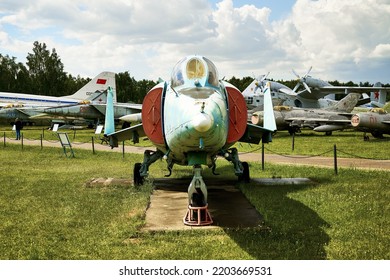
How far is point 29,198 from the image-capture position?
9.48 meters

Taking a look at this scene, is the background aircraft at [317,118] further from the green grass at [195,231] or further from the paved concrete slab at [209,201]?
the green grass at [195,231]

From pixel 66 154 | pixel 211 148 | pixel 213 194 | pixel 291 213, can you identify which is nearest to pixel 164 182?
pixel 213 194

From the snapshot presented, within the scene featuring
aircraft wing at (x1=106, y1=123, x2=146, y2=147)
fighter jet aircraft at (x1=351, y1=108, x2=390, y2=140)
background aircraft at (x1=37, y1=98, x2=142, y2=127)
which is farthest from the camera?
background aircraft at (x1=37, y1=98, x2=142, y2=127)

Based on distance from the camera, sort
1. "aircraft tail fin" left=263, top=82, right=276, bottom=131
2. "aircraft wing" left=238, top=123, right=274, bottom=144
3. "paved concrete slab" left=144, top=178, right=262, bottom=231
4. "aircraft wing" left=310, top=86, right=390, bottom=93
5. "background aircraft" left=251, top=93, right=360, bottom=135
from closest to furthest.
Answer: "paved concrete slab" left=144, top=178, right=262, bottom=231, "aircraft tail fin" left=263, top=82, right=276, bottom=131, "aircraft wing" left=238, top=123, right=274, bottom=144, "background aircraft" left=251, top=93, right=360, bottom=135, "aircraft wing" left=310, top=86, right=390, bottom=93

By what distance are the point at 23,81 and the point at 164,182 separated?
63818 mm

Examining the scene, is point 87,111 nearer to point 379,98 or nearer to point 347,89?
point 347,89

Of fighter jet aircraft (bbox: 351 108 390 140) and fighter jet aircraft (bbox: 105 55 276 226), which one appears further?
fighter jet aircraft (bbox: 351 108 390 140)

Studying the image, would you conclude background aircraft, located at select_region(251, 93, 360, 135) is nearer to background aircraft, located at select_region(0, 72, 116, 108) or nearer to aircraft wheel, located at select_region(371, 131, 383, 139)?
aircraft wheel, located at select_region(371, 131, 383, 139)

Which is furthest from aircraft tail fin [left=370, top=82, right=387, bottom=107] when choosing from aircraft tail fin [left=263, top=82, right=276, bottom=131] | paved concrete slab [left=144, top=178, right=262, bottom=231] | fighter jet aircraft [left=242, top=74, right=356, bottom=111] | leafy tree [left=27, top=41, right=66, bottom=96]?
leafy tree [left=27, top=41, right=66, bottom=96]

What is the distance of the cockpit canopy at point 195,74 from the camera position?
710 cm

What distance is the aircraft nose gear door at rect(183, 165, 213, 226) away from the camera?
667 cm

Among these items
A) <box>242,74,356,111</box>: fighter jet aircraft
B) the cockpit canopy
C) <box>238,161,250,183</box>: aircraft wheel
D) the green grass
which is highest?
<box>242,74,356,111</box>: fighter jet aircraft

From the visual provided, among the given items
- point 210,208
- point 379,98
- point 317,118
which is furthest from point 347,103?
point 210,208

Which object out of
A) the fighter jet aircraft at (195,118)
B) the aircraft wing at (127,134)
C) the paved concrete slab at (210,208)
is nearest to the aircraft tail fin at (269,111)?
the fighter jet aircraft at (195,118)
